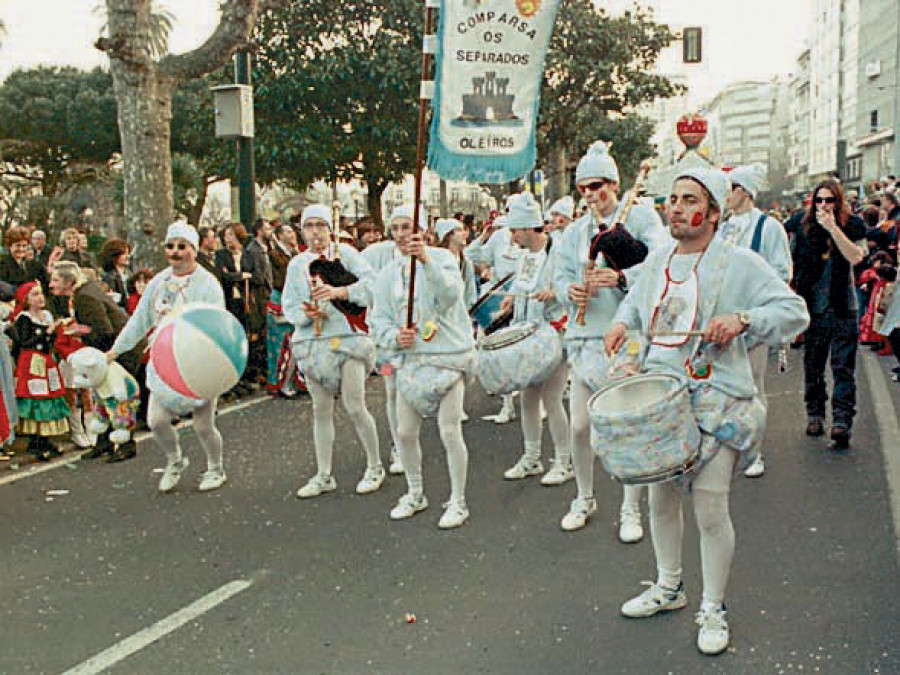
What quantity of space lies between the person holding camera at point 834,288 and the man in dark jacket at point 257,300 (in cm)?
619

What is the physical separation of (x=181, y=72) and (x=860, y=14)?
264ft

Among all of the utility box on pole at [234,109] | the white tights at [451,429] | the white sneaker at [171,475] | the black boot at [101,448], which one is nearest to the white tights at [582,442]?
the white tights at [451,429]

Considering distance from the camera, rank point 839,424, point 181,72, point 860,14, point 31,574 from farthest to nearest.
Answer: point 860,14
point 181,72
point 839,424
point 31,574

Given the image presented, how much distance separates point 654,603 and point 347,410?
2963mm

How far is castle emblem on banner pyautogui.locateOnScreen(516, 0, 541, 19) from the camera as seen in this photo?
5934mm

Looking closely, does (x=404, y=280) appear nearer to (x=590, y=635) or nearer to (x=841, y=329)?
(x=590, y=635)

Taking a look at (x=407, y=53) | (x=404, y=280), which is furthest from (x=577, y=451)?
(x=407, y=53)

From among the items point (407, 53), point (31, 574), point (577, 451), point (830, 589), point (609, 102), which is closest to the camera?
point (830, 589)

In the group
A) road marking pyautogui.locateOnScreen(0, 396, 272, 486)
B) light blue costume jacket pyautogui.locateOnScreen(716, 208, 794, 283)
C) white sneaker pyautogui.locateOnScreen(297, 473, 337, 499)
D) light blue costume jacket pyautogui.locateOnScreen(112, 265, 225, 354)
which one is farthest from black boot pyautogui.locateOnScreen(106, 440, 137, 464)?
light blue costume jacket pyautogui.locateOnScreen(716, 208, 794, 283)

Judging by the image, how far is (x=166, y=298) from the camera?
6.86 meters

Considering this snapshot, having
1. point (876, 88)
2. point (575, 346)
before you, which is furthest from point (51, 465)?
point (876, 88)

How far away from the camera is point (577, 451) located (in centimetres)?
595

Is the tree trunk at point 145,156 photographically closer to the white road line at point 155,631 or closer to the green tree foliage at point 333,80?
the white road line at point 155,631

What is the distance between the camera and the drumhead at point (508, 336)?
6.53m
